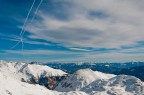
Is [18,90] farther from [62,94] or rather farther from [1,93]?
[62,94]

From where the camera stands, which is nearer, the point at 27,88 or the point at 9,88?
the point at 9,88

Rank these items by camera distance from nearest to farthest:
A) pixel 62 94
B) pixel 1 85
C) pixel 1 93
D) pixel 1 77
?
1. pixel 1 93
2. pixel 1 85
3. pixel 1 77
4. pixel 62 94

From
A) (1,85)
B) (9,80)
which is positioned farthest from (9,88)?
(9,80)

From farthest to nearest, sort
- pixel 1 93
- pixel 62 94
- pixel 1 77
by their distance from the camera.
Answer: pixel 62 94
pixel 1 77
pixel 1 93

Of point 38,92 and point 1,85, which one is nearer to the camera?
point 1,85

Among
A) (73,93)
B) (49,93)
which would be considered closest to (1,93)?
(49,93)

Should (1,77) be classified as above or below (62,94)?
above

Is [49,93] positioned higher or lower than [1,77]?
lower

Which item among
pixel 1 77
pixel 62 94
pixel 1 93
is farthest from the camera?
pixel 62 94

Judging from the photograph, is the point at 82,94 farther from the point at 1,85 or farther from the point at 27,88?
the point at 1,85
